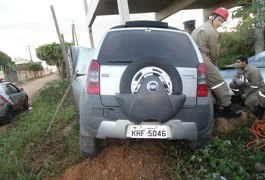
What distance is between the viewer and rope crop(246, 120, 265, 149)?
3.83m

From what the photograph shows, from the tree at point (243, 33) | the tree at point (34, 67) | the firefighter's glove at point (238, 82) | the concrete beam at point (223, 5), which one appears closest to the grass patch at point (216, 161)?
the firefighter's glove at point (238, 82)

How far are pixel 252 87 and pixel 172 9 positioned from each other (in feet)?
41.7

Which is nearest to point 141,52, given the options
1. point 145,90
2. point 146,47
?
point 146,47

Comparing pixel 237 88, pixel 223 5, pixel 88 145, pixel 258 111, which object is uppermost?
pixel 223 5

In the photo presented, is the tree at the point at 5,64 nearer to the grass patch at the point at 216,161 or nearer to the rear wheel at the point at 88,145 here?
the rear wheel at the point at 88,145

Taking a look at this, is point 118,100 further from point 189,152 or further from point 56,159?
point 56,159

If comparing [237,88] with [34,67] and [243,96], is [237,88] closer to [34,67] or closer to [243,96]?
[243,96]

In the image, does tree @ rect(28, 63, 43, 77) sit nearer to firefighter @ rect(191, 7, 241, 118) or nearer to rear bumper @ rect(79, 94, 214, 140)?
firefighter @ rect(191, 7, 241, 118)

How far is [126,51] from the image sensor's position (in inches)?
125

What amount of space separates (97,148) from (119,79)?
1128 millimetres

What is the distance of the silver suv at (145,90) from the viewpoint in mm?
2893

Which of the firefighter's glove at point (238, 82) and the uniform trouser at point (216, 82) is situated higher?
the uniform trouser at point (216, 82)

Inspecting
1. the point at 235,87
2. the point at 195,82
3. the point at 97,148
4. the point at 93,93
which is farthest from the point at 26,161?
the point at 235,87

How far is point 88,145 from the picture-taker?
11.2 ft
